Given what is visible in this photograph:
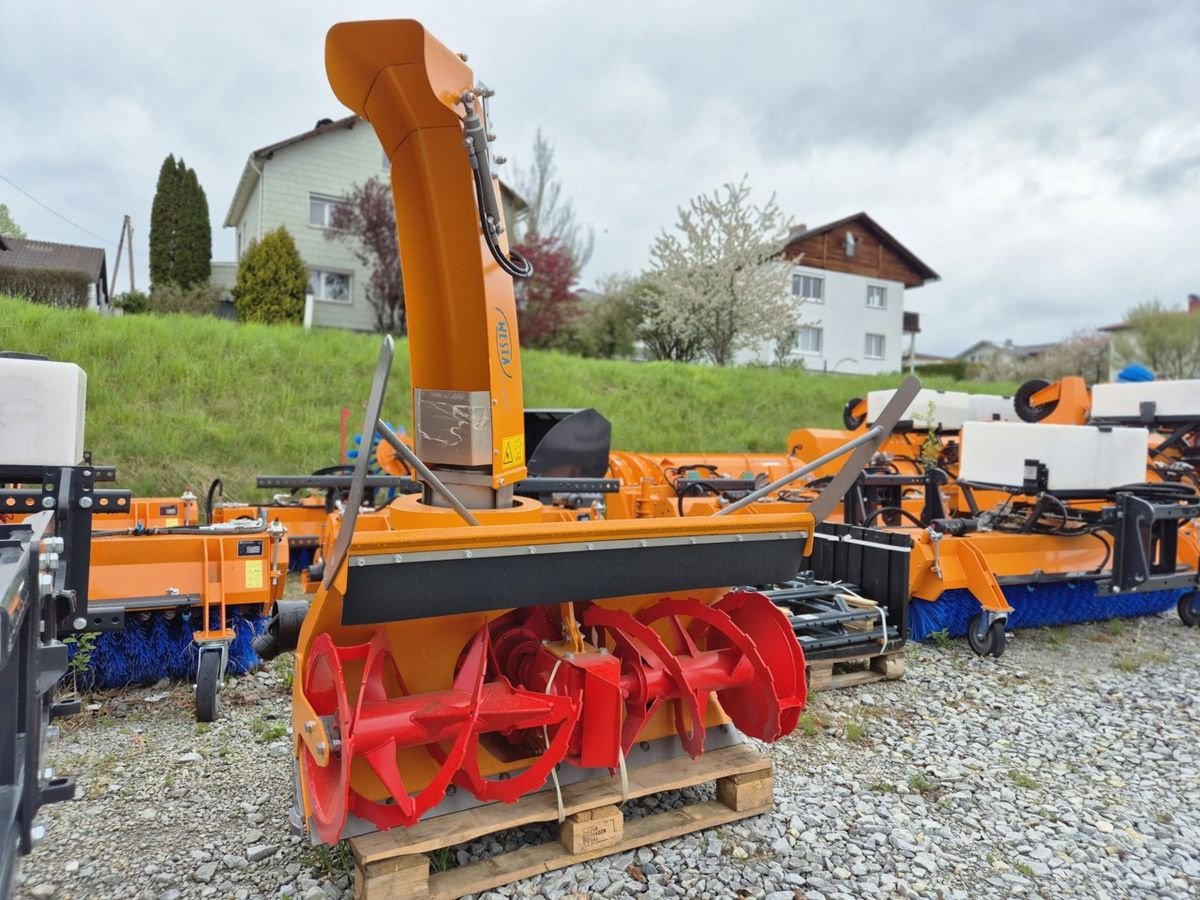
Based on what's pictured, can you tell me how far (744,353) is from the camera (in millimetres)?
25234

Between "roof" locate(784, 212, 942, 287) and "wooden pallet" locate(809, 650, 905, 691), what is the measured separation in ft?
81.4

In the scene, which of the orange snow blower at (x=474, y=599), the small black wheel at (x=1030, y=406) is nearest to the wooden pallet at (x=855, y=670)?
the orange snow blower at (x=474, y=599)

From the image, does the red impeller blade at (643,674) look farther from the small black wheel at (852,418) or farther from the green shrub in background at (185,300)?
the green shrub in background at (185,300)

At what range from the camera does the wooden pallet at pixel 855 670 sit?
4352 millimetres

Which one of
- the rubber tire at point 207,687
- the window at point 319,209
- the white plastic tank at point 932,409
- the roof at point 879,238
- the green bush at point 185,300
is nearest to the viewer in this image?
the rubber tire at point 207,687

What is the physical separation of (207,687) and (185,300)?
16.0 m

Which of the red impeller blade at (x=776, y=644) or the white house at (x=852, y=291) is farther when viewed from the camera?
the white house at (x=852, y=291)

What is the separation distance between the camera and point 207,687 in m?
3.69

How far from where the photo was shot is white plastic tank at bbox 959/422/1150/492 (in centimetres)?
533

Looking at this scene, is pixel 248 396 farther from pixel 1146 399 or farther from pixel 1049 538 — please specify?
pixel 1146 399

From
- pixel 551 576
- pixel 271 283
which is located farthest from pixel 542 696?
pixel 271 283

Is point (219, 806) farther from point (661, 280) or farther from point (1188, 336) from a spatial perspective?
point (1188, 336)

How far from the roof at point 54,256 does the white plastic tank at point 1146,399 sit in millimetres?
14200

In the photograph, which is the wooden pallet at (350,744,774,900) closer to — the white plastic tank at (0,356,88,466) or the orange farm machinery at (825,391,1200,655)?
the white plastic tank at (0,356,88,466)
